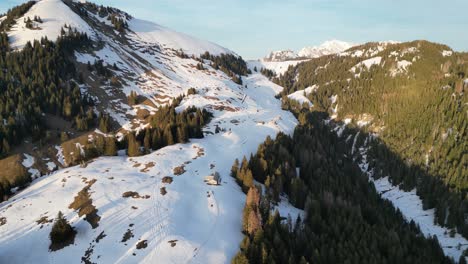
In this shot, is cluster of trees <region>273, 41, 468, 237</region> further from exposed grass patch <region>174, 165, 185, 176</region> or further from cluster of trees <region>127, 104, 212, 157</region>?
exposed grass patch <region>174, 165, 185, 176</region>

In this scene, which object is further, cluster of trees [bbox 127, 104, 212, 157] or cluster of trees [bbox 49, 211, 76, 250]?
cluster of trees [bbox 127, 104, 212, 157]

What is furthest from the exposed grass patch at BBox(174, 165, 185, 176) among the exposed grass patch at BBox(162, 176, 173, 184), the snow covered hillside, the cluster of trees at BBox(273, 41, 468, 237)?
the cluster of trees at BBox(273, 41, 468, 237)

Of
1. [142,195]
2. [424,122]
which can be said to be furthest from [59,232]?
[424,122]

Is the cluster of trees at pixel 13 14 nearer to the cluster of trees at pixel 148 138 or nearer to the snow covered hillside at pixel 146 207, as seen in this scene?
the cluster of trees at pixel 148 138

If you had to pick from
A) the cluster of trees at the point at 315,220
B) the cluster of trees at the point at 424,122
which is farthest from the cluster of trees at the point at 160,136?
the cluster of trees at the point at 424,122

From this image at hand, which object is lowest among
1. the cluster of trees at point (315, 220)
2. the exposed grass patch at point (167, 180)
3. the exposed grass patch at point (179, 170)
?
the cluster of trees at point (315, 220)
